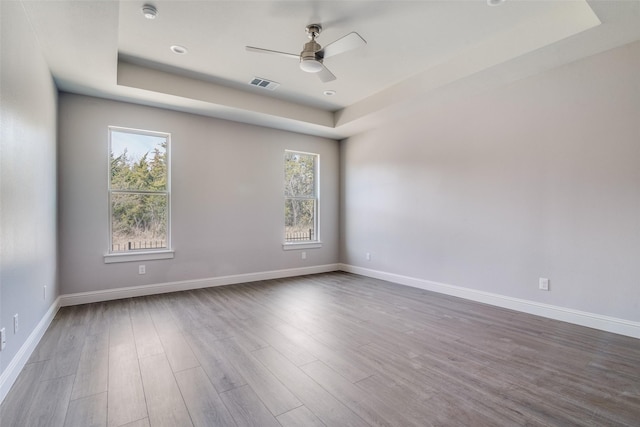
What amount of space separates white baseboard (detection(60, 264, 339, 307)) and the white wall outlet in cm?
362

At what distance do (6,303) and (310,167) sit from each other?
4.80m

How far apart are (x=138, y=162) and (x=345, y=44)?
3.39 metres

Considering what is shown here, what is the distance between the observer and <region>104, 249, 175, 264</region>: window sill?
4.19 metres

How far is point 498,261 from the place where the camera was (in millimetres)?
3939

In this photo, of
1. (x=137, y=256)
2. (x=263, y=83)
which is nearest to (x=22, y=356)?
(x=137, y=256)

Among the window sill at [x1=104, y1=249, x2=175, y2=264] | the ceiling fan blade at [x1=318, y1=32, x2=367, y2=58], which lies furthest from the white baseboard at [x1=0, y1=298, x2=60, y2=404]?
the ceiling fan blade at [x1=318, y1=32, x2=367, y2=58]

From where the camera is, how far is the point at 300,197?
6.00 m

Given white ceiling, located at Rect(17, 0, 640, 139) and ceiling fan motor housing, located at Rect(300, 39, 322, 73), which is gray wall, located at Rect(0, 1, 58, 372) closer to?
white ceiling, located at Rect(17, 0, 640, 139)

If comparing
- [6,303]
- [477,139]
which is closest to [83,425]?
[6,303]

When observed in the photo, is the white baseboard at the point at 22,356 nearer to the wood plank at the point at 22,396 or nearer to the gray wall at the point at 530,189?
the wood plank at the point at 22,396

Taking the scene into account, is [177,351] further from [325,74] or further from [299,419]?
[325,74]

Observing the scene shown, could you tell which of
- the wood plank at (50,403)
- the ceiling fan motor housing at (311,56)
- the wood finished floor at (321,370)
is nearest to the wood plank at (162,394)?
the wood finished floor at (321,370)

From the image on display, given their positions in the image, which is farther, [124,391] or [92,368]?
[92,368]

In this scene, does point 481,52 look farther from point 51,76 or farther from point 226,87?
point 51,76
